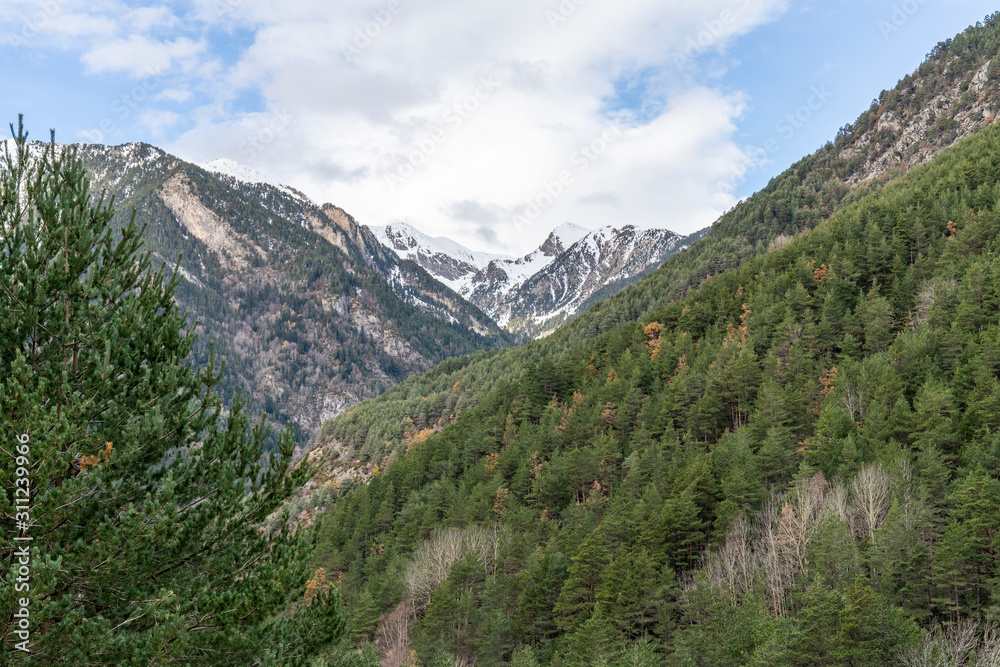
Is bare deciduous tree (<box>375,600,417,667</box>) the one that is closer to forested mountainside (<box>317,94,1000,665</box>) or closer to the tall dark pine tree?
forested mountainside (<box>317,94,1000,665</box>)

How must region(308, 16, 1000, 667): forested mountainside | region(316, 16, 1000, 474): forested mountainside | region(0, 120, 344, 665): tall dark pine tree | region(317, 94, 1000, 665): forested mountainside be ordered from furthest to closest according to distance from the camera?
region(316, 16, 1000, 474): forested mountainside → region(317, 94, 1000, 665): forested mountainside → region(308, 16, 1000, 667): forested mountainside → region(0, 120, 344, 665): tall dark pine tree

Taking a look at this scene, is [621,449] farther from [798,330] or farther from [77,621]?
[77,621]

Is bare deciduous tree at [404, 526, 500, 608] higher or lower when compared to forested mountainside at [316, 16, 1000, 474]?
lower

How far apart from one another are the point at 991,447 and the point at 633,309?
11038 cm

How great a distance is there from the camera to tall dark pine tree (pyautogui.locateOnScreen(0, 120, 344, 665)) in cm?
1060

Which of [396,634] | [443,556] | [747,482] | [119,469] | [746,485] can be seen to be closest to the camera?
[119,469]

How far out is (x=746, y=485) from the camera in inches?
2109

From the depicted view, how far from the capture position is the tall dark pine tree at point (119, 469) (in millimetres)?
10602
